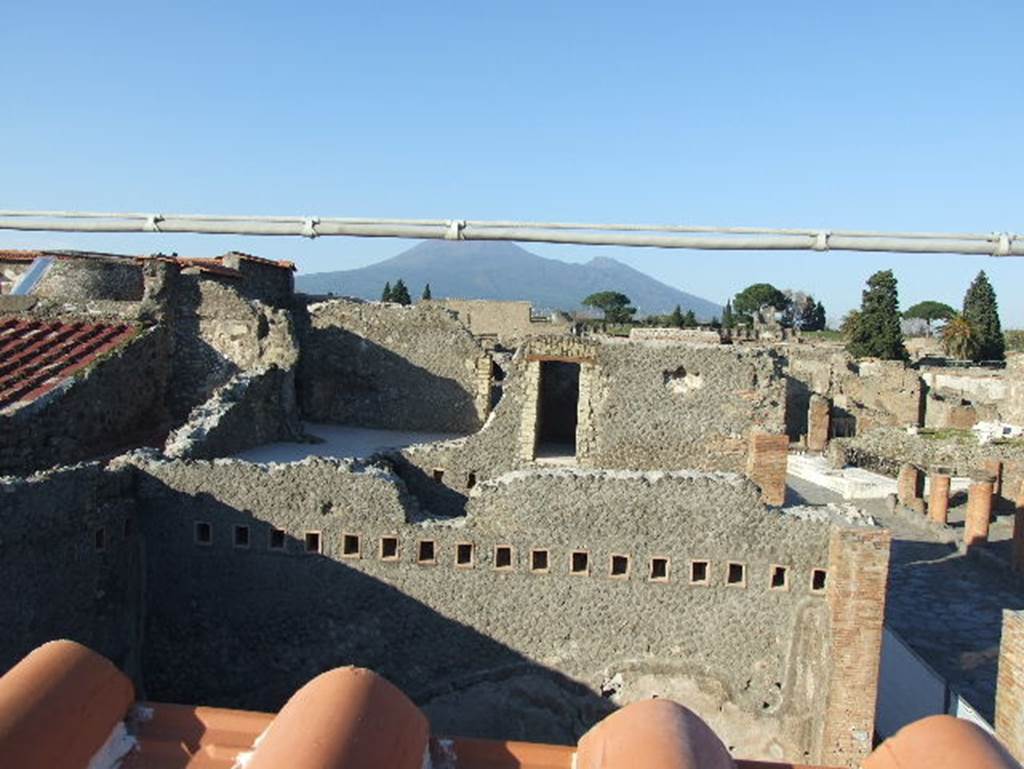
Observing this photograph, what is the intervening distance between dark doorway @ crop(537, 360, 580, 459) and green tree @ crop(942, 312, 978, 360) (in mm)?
50193

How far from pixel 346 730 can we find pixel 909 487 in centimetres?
2156

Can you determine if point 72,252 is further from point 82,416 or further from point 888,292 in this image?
point 888,292

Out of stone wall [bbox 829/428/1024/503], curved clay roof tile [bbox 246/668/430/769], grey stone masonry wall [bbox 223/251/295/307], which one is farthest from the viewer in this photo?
stone wall [bbox 829/428/1024/503]

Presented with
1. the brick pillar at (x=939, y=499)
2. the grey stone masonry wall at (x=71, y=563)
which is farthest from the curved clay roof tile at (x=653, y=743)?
the brick pillar at (x=939, y=499)

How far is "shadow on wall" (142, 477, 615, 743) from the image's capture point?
28.1 ft

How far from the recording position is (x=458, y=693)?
8.62 meters

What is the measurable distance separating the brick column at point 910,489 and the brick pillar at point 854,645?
15010 mm

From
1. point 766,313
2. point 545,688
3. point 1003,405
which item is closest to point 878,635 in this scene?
point 545,688

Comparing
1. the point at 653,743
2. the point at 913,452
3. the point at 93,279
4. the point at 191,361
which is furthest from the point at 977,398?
the point at 653,743

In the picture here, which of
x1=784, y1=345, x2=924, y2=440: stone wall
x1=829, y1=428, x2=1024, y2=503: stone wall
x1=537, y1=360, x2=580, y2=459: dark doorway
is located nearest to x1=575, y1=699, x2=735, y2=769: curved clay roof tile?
x1=537, y1=360, x2=580, y2=459: dark doorway

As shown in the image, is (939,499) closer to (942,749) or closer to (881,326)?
(942,749)

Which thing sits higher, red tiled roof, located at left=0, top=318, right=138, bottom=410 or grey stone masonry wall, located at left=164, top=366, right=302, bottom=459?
red tiled roof, located at left=0, top=318, right=138, bottom=410

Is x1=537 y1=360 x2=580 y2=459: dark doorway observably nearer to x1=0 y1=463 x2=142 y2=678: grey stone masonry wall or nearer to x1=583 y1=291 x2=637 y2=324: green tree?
x1=0 y1=463 x2=142 y2=678: grey stone masonry wall

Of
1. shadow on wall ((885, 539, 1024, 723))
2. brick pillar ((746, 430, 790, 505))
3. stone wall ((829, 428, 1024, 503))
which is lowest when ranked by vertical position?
shadow on wall ((885, 539, 1024, 723))
